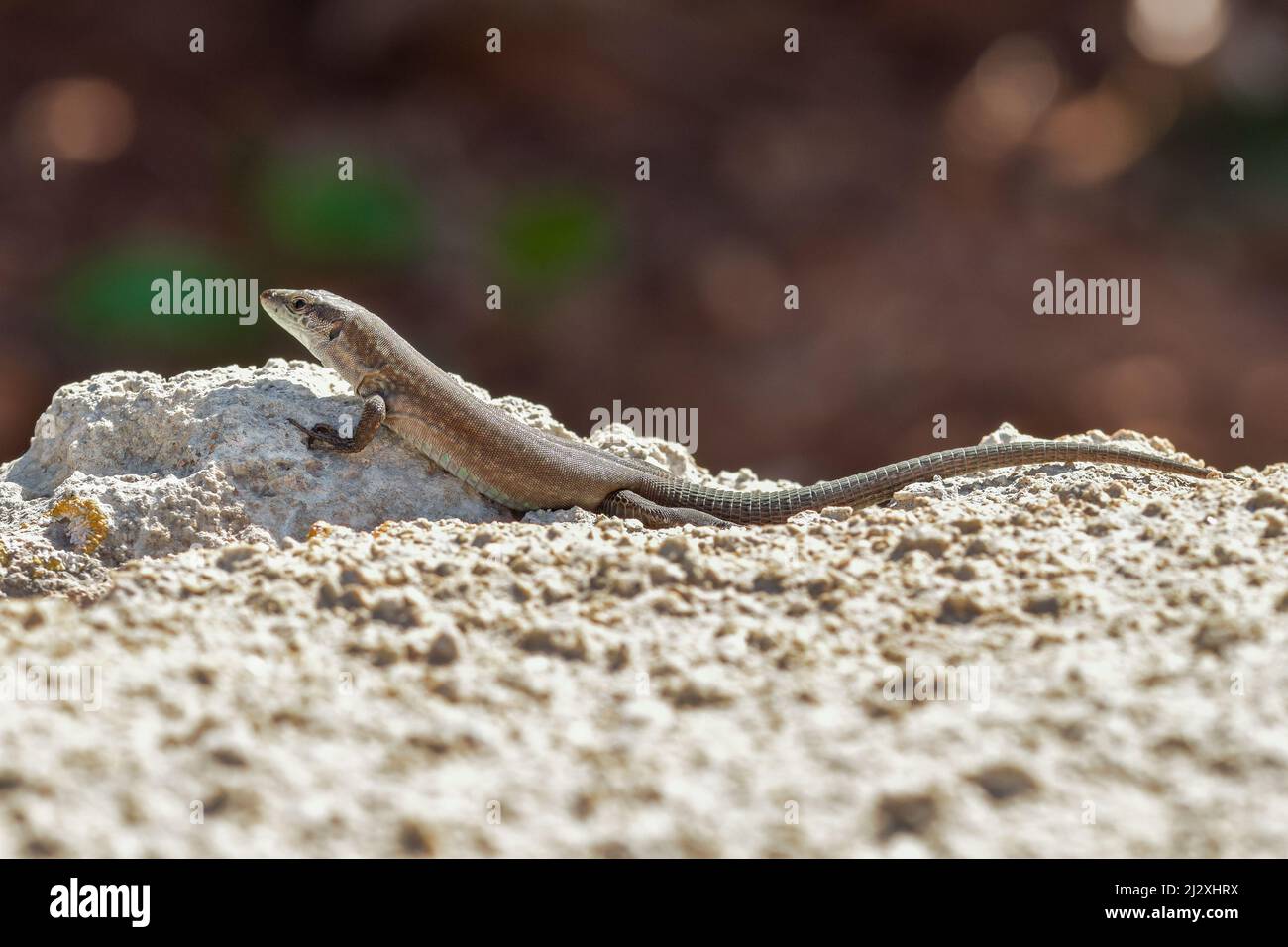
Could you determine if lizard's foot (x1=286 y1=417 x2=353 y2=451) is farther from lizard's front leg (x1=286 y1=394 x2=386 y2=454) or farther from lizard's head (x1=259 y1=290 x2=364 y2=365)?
lizard's head (x1=259 y1=290 x2=364 y2=365)

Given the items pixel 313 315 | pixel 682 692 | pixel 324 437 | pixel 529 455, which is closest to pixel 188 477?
pixel 324 437

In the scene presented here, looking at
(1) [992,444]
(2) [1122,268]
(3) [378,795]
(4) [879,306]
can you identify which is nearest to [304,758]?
(3) [378,795]

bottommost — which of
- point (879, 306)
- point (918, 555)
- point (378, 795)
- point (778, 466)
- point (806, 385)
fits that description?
point (378, 795)

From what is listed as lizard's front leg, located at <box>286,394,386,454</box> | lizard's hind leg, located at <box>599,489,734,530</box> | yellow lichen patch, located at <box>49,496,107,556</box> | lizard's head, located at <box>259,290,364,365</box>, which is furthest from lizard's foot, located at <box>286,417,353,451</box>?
lizard's hind leg, located at <box>599,489,734,530</box>

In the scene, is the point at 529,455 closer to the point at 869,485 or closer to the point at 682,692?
the point at 869,485

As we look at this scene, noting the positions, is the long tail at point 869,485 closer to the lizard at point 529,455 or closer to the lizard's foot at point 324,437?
the lizard at point 529,455

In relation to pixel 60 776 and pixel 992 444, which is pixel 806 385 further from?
pixel 60 776
